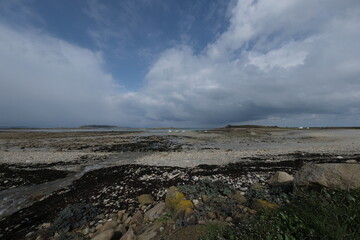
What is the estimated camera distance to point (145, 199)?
7.81 m

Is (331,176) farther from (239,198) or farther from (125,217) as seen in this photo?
(125,217)

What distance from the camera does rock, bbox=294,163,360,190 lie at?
16.3 ft

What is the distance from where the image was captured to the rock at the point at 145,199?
25.1 feet

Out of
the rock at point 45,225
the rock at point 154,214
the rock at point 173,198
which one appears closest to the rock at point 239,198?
the rock at point 173,198

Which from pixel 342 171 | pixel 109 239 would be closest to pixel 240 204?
pixel 342 171

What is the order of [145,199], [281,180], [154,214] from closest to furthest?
1. [154,214]
2. [281,180]
3. [145,199]

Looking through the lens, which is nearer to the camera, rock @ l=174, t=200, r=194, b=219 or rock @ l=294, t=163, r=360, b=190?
rock @ l=294, t=163, r=360, b=190

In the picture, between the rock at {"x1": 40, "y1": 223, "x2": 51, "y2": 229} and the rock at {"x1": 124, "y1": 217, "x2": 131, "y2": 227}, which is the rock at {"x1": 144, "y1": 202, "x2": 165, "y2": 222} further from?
the rock at {"x1": 40, "y1": 223, "x2": 51, "y2": 229}

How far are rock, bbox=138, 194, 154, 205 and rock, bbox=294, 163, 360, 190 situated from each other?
5.60m

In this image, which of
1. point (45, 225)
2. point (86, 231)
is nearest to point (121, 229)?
point (86, 231)

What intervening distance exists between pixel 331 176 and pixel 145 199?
264 inches

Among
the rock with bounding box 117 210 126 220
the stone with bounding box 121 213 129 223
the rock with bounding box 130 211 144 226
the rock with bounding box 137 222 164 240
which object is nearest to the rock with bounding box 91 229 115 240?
the rock with bounding box 137 222 164 240

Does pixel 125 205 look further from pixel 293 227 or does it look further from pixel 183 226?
pixel 293 227

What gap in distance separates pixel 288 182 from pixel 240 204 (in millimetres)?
2782
